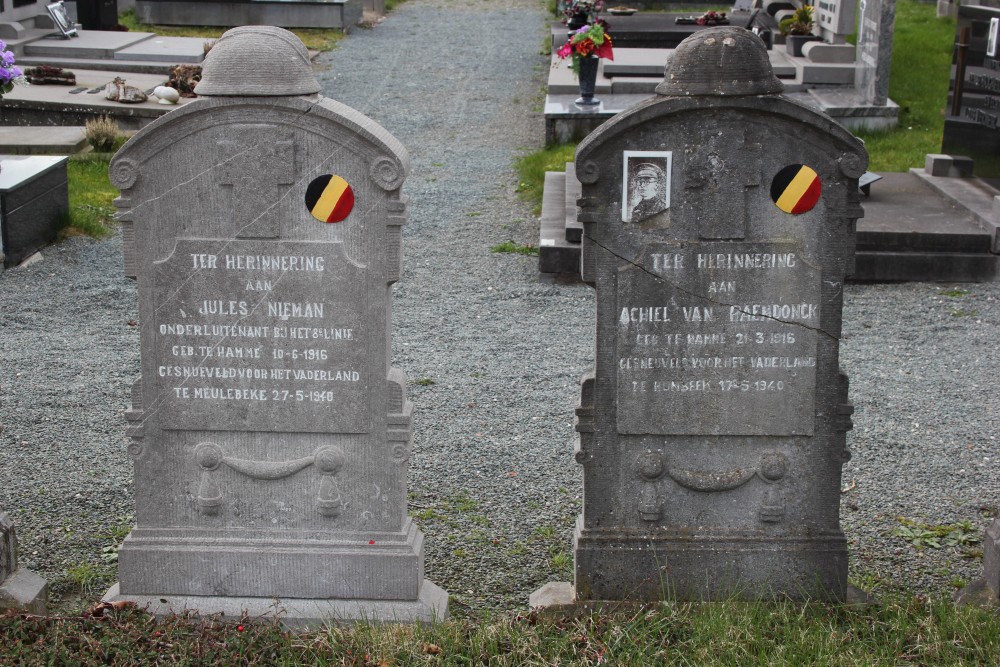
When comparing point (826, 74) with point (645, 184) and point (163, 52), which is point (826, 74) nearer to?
point (163, 52)

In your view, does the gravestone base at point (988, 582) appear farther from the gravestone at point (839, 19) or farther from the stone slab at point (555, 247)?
the gravestone at point (839, 19)

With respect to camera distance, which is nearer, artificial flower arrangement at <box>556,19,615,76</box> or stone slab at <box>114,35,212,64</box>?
artificial flower arrangement at <box>556,19,615,76</box>

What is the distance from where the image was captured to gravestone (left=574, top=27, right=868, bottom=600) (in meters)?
4.57

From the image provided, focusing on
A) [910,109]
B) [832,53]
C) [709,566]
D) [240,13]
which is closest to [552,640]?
A: [709,566]

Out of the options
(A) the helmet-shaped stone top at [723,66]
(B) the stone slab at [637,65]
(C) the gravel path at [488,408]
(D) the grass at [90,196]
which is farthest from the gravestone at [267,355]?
(B) the stone slab at [637,65]

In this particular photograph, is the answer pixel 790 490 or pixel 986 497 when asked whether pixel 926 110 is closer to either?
pixel 986 497

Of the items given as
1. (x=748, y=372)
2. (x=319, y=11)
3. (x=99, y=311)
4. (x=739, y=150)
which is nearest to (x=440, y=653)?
(x=748, y=372)

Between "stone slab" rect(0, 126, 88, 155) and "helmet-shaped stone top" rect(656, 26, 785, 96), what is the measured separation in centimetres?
914

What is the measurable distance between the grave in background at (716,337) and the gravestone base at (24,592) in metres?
2.20

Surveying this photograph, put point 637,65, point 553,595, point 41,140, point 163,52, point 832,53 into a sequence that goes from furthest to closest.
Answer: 1. point 163,52
2. point 637,65
3. point 832,53
4. point 41,140
5. point 553,595

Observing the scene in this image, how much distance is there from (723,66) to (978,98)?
752 cm

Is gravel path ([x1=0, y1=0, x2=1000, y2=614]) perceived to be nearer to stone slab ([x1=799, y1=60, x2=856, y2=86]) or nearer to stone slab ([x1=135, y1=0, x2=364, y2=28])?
stone slab ([x1=799, y1=60, x2=856, y2=86])

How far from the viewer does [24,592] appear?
4875mm

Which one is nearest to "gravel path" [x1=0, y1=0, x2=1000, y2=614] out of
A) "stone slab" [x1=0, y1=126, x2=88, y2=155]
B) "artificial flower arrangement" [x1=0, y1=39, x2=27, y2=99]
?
"artificial flower arrangement" [x1=0, y1=39, x2=27, y2=99]
